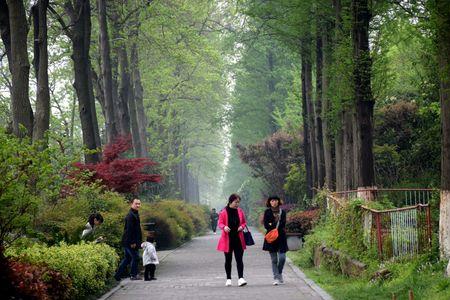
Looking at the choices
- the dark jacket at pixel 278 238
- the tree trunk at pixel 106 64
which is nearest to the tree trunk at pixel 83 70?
the tree trunk at pixel 106 64

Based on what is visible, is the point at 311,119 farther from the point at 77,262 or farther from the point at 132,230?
the point at 77,262

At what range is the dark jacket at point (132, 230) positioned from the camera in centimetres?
1870

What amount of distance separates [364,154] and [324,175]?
14766 millimetres

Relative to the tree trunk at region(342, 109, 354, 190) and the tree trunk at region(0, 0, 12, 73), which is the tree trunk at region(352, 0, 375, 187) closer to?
the tree trunk at region(342, 109, 354, 190)

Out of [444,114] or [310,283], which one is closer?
[444,114]

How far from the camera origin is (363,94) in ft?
69.5

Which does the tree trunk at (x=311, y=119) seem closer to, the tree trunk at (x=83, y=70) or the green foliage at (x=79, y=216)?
the tree trunk at (x=83, y=70)

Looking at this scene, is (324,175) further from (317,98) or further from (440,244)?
(440,244)

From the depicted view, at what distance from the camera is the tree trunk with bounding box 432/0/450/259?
12.9 m

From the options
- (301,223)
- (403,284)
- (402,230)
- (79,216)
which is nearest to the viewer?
(403,284)

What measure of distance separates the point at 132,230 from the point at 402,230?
6.40 metres

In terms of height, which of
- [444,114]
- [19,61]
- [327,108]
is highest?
[19,61]

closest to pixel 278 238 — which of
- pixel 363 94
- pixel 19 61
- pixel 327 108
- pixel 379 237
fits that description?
pixel 379 237

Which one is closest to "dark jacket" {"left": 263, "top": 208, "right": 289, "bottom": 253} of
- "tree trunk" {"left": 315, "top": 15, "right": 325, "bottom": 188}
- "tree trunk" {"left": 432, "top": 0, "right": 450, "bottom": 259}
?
"tree trunk" {"left": 432, "top": 0, "right": 450, "bottom": 259}
